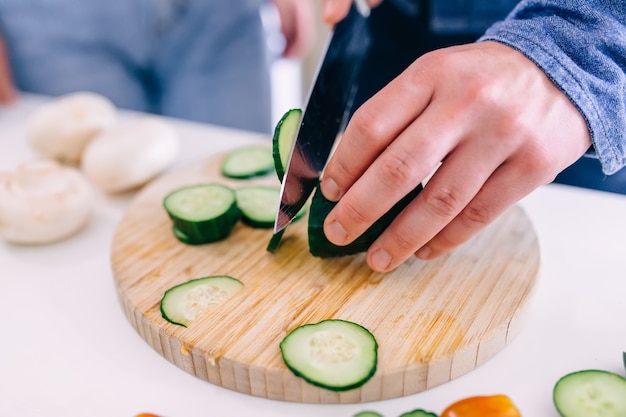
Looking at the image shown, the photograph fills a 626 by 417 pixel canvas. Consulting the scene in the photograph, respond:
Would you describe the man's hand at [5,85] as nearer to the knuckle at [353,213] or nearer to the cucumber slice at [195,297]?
the cucumber slice at [195,297]

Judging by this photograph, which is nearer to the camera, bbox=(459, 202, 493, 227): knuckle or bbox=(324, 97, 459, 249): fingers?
bbox=(324, 97, 459, 249): fingers

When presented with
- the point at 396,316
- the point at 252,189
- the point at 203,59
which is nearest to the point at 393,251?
the point at 396,316

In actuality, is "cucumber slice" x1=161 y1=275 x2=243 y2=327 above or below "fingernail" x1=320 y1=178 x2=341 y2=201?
below

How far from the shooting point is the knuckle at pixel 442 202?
3.88 ft

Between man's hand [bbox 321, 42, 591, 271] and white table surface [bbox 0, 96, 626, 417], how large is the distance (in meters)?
0.31

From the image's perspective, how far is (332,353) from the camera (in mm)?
1135

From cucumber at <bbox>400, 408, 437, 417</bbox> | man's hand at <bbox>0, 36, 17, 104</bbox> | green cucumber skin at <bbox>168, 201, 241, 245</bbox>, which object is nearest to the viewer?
cucumber at <bbox>400, 408, 437, 417</bbox>

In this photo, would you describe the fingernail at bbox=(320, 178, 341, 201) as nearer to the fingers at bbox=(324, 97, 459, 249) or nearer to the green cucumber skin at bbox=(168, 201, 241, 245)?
the fingers at bbox=(324, 97, 459, 249)

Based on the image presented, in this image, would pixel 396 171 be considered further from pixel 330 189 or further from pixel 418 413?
pixel 418 413

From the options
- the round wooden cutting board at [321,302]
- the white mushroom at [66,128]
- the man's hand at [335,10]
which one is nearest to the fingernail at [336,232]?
the round wooden cutting board at [321,302]

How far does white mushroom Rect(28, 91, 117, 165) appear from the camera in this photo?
2.05m

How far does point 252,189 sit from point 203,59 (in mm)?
1197

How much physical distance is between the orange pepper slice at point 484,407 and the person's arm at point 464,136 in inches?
13.0

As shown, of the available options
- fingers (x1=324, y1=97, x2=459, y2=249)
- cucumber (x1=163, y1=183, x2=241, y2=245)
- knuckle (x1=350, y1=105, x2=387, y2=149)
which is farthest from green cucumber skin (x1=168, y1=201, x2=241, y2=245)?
knuckle (x1=350, y1=105, x2=387, y2=149)
